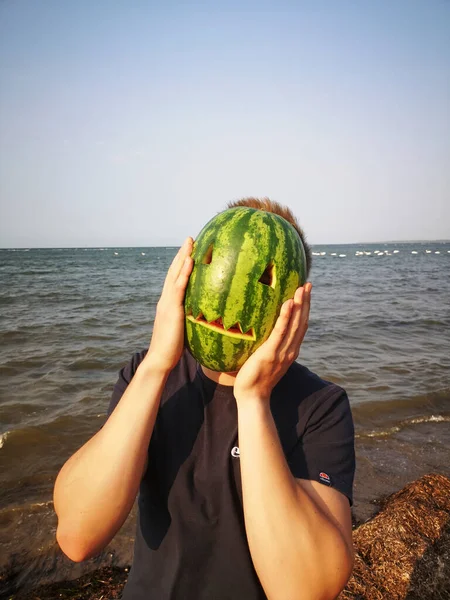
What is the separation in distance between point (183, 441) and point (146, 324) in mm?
10916

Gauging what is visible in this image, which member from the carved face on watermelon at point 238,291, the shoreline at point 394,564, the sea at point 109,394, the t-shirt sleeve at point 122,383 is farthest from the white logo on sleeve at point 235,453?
the sea at point 109,394

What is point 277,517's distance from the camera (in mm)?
1413

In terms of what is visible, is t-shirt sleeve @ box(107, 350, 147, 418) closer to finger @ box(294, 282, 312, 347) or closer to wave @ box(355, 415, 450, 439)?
finger @ box(294, 282, 312, 347)

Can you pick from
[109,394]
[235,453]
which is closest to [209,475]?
[235,453]

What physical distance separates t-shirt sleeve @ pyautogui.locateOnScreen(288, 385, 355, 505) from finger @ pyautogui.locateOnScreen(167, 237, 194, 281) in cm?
90

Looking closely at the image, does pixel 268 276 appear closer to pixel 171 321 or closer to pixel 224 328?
pixel 224 328

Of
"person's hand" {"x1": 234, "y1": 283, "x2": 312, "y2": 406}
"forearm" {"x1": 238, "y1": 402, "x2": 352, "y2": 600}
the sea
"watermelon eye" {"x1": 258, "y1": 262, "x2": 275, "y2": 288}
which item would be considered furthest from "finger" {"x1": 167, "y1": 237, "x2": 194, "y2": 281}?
the sea

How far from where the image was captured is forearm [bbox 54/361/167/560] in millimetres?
1531

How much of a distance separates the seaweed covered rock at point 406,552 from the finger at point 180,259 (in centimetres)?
260

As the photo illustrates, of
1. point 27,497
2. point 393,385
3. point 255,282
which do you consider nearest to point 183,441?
point 255,282

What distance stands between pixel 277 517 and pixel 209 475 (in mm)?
437

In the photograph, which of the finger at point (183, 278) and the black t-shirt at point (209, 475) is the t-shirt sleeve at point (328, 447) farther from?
the finger at point (183, 278)

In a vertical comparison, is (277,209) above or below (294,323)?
above

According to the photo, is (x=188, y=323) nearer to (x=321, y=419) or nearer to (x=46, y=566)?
(x=321, y=419)
